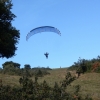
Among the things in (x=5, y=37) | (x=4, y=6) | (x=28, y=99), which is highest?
(x=4, y=6)

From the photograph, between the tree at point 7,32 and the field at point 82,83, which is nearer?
the field at point 82,83

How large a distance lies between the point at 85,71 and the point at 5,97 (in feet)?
81.8

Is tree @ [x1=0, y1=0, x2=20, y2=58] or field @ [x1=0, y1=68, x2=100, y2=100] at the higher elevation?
tree @ [x1=0, y1=0, x2=20, y2=58]

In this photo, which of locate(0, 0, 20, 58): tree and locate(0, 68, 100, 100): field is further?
locate(0, 0, 20, 58): tree

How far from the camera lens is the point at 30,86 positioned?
5.59m

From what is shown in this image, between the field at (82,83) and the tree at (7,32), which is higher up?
the tree at (7,32)

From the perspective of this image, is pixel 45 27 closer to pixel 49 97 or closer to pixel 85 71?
pixel 49 97

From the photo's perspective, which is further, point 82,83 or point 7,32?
point 82,83

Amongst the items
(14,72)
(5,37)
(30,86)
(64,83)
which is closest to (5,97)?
(30,86)

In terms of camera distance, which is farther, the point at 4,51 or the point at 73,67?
the point at 73,67

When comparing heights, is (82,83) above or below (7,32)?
below

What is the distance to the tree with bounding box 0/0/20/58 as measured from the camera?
18406 mm

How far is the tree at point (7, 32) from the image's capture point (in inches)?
725

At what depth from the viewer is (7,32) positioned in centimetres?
1906
